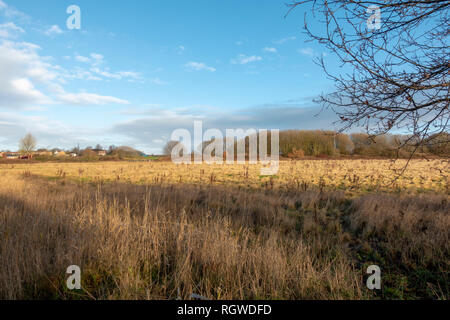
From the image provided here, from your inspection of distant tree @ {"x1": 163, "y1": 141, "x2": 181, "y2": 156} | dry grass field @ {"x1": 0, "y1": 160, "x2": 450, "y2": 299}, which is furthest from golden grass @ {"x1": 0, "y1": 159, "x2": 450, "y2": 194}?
distant tree @ {"x1": 163, "y1": 141, "x2": 181, "y2": 156}

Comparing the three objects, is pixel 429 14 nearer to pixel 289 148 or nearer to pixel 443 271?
pixel 443 271

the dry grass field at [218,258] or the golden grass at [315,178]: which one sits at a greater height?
the golden grass at [315,178]

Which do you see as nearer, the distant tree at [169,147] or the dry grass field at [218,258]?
the dry grass field at [218,258]

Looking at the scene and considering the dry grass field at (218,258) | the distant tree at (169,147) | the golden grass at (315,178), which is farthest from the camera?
the distant tree at (169,147)

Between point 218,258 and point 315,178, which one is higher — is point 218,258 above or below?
below

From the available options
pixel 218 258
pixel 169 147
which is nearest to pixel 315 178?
pixel 218 258

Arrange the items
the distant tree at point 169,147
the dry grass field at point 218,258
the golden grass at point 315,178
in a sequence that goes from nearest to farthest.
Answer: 1. the dry grass field at point 218,258
2. the golden grass at point 315,178
3. the distant tree at point 169,147

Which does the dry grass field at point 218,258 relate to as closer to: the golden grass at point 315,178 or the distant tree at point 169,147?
the golden grass at point 315,178

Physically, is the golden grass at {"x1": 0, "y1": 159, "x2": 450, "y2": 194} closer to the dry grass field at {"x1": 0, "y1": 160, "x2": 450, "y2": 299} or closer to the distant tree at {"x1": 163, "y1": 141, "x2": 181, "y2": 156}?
the dry grass field at {"x1": 0, "y1": 160, "x2": 450, "y2": 299}

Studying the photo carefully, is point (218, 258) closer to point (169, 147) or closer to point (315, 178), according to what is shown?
point (315, 178)

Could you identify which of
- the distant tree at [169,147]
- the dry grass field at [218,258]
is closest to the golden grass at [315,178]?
the dry grass field at [218,258]

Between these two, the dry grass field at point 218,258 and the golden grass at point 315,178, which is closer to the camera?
the dry grass field at point 218,258
